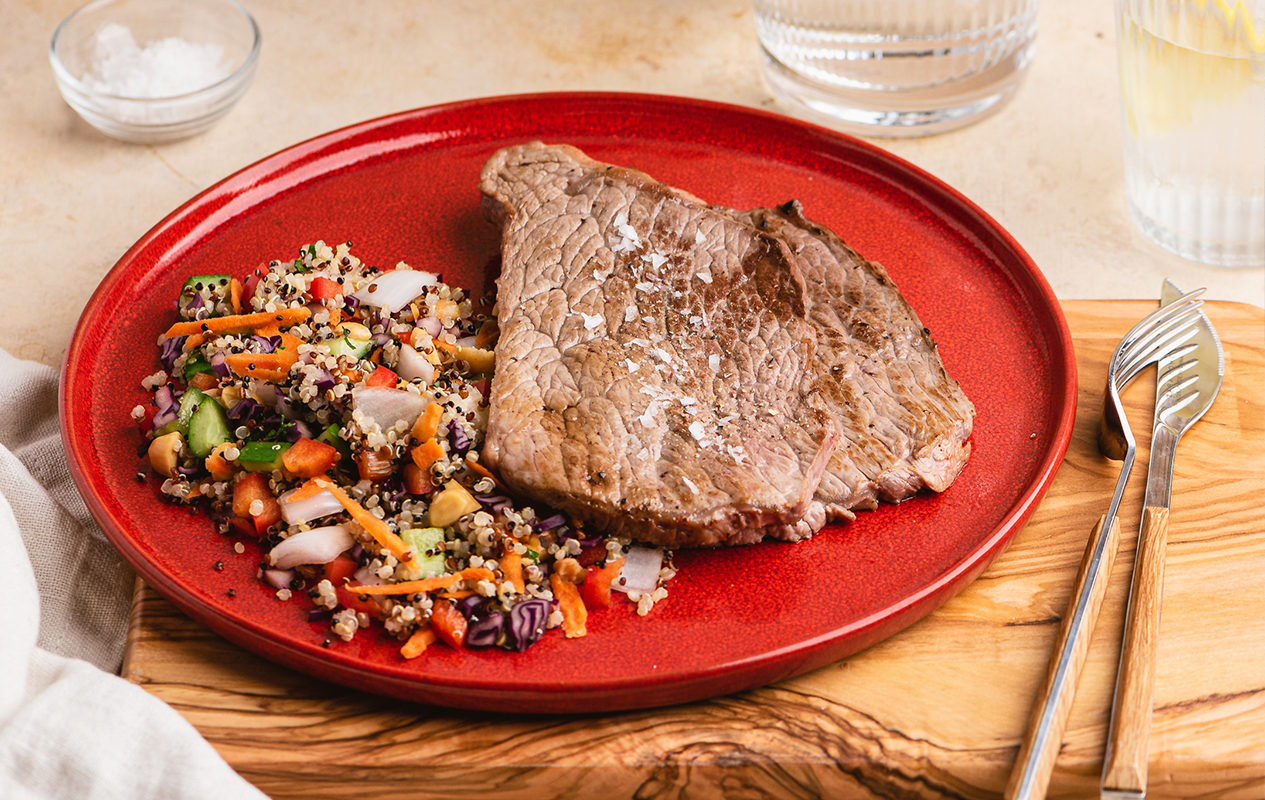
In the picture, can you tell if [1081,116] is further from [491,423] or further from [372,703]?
[372,703]

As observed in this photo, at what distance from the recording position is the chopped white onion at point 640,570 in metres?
3.02

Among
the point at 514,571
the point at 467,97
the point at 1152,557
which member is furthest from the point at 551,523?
the point at 467,97

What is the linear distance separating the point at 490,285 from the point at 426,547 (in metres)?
1.32

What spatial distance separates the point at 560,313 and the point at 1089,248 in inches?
95.9

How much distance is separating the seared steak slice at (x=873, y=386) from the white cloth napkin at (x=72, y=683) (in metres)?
1.77

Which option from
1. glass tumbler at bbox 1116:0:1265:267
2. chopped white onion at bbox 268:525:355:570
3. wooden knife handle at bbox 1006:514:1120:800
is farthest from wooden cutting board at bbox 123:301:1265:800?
glass tumbler at bbox 1116:0:1265:267

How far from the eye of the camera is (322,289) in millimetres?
3602

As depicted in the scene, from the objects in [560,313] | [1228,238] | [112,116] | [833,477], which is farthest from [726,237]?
[112,116]

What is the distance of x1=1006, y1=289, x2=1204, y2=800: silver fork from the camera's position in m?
2.65

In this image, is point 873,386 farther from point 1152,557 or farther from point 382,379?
point 382,379

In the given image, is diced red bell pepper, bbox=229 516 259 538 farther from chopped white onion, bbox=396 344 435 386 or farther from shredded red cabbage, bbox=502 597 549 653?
shredded red cabbage, bbox=502 597 549 653

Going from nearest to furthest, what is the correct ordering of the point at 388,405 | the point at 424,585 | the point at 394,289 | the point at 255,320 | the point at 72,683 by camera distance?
1. the point at 72,683
2. the point at 424,585
3. the point at 388,405
4. the point at 255,320
5. the point at 394,289

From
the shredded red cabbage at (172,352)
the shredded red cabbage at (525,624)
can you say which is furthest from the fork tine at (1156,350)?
the shredded red cabbage at (172,352)

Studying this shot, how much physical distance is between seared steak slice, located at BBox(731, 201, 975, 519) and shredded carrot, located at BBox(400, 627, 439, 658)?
3.69 ft
